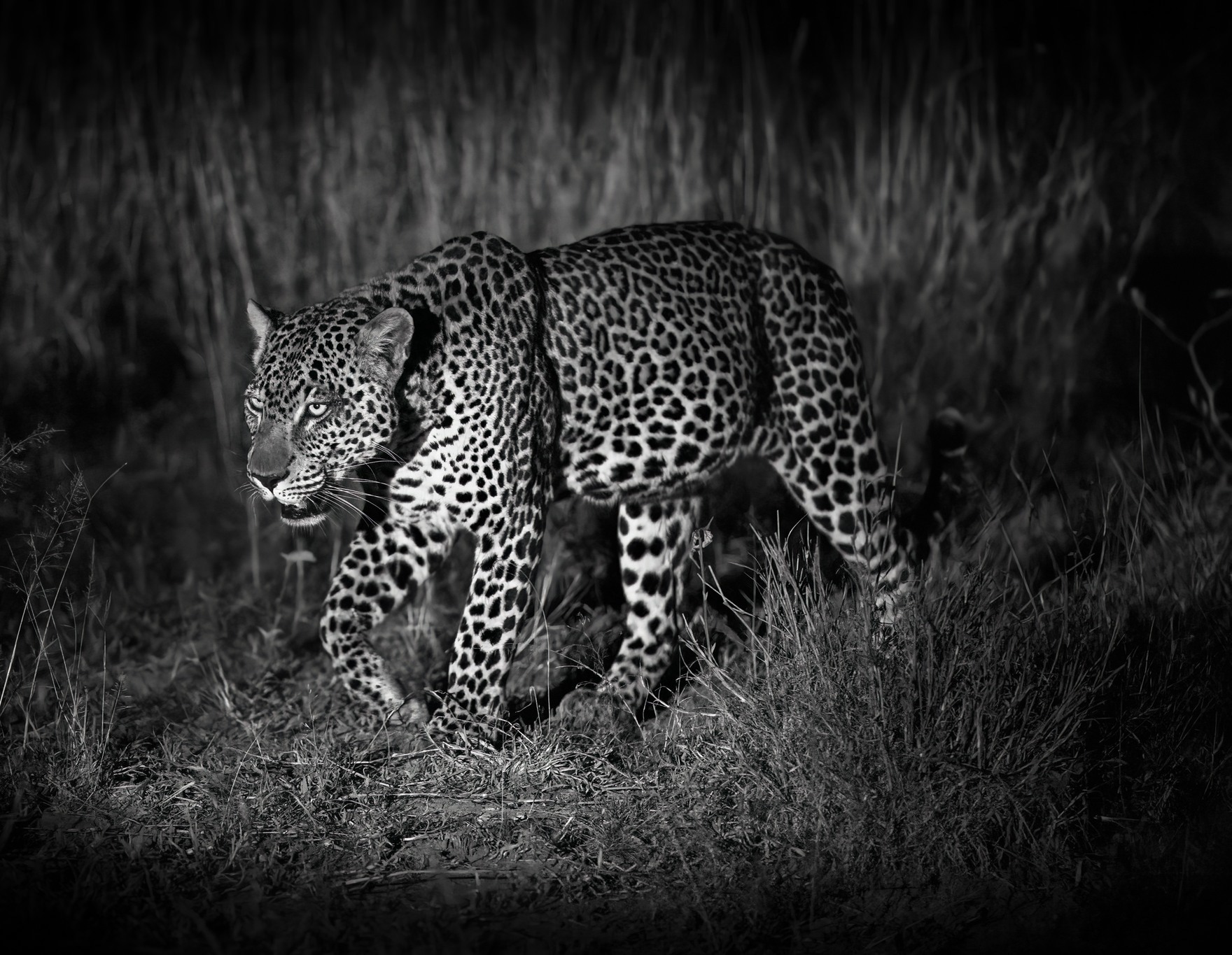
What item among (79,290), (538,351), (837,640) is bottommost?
(79,290)

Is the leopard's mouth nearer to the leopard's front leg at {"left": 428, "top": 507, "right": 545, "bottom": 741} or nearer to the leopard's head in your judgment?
the leopard's head

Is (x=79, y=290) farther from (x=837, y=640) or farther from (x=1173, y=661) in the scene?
(x=1173, y=661)

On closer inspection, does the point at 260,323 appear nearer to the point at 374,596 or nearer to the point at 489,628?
the point at 374,596

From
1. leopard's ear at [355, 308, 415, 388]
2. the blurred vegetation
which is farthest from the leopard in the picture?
the blurred vegetation

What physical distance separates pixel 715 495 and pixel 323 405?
8.59 feet

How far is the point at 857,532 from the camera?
535 centimetres

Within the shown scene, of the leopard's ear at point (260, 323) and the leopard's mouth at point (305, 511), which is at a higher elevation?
the leopard's ear at point (260, 323)

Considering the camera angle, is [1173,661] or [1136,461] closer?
[1173,661]

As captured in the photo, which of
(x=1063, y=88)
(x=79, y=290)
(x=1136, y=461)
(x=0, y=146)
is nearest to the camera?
(x=1136, y=461)

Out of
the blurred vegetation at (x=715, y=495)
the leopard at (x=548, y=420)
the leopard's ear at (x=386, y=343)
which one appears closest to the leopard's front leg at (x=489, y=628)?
the leopard at (x=548, y=420)

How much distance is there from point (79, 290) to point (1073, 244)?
591 centimetres

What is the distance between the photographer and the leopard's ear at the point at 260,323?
4.79m

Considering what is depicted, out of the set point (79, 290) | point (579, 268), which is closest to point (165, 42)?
point (79, 290)

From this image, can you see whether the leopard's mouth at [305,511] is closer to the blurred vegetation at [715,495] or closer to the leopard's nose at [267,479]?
the leopard's nose at [267,479]
